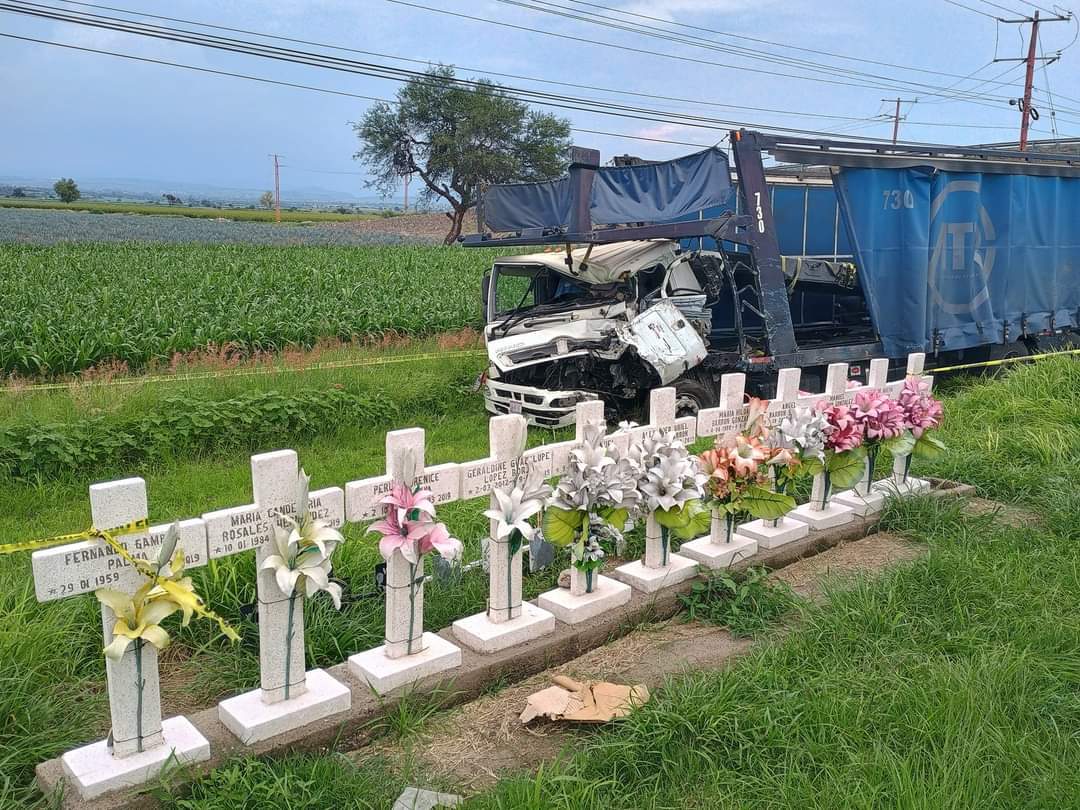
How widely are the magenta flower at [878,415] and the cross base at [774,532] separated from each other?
0.71 m

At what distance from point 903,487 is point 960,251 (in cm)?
616

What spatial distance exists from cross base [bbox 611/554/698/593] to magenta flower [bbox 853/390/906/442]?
153 cm

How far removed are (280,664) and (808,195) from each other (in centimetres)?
1177

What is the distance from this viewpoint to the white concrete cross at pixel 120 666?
113 inches

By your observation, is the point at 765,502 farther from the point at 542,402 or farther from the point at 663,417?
the point at 542,402

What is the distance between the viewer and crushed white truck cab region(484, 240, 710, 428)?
9406 mm

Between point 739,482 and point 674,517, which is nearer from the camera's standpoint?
point 674,517

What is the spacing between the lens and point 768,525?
5422 mm

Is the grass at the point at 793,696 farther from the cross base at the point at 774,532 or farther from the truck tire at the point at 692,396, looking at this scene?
the truck tire at the point at 692,396

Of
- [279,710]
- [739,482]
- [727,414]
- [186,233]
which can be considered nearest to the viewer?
[279,710]

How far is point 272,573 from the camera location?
3346mm

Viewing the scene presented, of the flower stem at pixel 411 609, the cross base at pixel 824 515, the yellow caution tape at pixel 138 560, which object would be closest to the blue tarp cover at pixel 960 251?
the cross base at pixel 824 515

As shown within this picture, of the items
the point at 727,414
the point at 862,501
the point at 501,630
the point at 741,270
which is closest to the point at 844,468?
the point at 862,501

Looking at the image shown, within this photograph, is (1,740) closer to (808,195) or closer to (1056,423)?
(1056,423)
